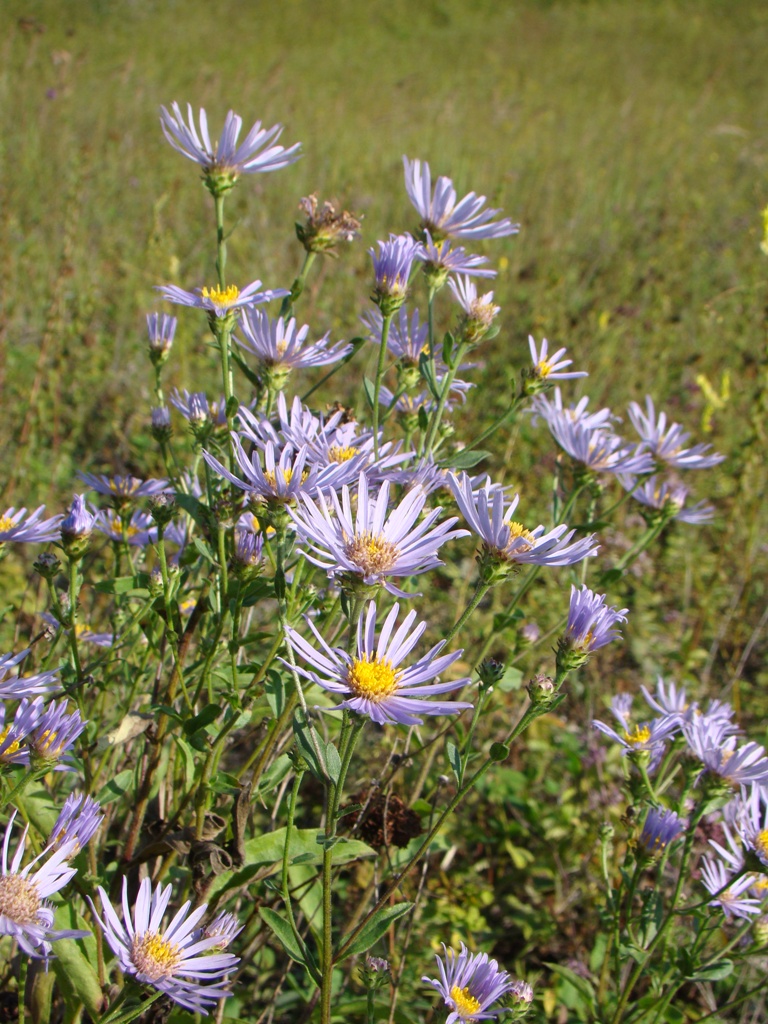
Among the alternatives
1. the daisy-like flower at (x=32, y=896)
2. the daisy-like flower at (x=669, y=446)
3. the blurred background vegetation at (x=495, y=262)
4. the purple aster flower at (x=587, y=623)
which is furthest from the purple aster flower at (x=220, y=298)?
the blurred background vegetation at (x=495, y=262)

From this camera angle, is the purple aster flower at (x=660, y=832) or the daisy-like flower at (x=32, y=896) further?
the purple aster flower at (x=660, y=832)

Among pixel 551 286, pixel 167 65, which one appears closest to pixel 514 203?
pixel 551 286

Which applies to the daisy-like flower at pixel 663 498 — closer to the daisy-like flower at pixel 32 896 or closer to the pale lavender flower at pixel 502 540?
the pale lavender flower at pixel 502 540

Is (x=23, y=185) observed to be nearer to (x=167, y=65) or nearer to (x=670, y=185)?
→ (x=167, y=65)

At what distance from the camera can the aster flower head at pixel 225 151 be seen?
1.34m

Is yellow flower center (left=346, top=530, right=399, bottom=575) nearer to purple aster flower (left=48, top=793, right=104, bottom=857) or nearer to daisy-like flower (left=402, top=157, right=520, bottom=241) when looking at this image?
purple aster flower (left=48, top=793, right=104, bottom=857)

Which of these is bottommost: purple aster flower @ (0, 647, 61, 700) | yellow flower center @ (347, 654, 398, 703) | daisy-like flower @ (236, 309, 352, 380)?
purple aster flower @ (0, 647, 61, 700)

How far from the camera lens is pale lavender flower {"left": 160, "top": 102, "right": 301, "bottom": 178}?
1.34 m

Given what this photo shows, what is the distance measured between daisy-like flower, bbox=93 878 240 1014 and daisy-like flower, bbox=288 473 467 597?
0.46 metres

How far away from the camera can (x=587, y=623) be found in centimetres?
105

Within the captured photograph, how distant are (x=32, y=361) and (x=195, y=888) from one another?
283cm

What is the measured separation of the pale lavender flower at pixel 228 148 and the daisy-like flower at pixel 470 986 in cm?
126

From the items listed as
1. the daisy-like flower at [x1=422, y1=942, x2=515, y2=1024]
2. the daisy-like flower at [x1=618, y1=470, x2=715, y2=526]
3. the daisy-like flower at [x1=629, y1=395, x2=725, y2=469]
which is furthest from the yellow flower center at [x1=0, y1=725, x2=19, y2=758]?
the daisy-like flower at [x1=629, y1=395, x2=725, y2=469]

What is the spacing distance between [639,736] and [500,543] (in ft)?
2.11
